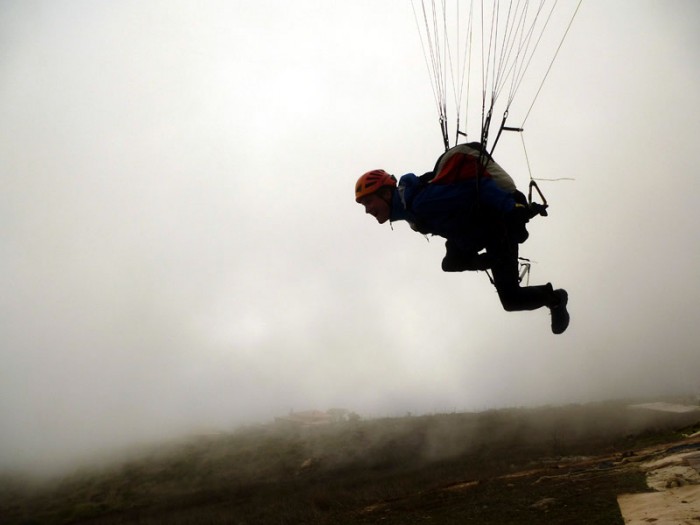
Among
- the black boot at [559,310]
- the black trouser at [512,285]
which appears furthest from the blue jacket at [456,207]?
the black boot at [559,310]

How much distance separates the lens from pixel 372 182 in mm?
6609

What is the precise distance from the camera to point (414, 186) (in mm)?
6160

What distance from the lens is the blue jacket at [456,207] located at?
230 inches

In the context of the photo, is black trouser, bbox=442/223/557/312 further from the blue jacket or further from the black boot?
the blue jacket

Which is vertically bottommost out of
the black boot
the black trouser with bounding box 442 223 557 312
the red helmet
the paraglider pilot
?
the black boot

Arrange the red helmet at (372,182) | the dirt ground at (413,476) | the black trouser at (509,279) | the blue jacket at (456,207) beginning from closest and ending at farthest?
the blue jacket at (456,207)
the black trouser at (509,279)
the red helmet at (372,182)
the dirt ground at (413,476)

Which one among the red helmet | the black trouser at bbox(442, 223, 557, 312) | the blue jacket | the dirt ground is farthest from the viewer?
the dirt ground

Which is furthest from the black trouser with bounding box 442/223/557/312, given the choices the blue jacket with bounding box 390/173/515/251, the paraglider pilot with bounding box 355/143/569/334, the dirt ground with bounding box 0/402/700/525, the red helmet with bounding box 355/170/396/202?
the dirt ground with bounding box 0/402/700/525

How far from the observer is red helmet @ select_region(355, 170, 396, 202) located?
6551mm

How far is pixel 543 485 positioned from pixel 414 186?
12494mm

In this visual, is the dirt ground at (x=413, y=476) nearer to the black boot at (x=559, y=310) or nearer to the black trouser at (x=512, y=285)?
the black boot at (x=559, y=310)

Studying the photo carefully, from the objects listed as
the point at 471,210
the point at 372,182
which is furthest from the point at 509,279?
the point at 372,182

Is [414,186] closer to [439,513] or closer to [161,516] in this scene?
[439,513]

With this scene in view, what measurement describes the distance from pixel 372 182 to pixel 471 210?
1.55m
